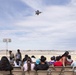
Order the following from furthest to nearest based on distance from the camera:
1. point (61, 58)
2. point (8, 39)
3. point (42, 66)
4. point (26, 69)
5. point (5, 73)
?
point (8, 39), point (61, 58), point (26, 69), point (42, 66), point (5, 73)

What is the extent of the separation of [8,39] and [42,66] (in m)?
20.4

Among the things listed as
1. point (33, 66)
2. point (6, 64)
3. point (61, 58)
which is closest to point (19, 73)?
point (6, 64)

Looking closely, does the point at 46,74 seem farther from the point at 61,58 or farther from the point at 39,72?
the point at 61,58

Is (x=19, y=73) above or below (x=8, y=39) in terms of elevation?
below

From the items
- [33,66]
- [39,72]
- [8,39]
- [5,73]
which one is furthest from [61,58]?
[8,39]

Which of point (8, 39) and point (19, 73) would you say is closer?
point (19, 73)

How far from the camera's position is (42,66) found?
1374cm

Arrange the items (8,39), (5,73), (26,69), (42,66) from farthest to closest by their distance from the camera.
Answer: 1. (8,39)
2. (26,69)
3. (42,66)
4. (5,73)

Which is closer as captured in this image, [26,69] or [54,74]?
[54,74]

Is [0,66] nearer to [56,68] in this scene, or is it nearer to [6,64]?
[6,64]

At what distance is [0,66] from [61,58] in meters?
3.97

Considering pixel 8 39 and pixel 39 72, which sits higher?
pixel 8 39

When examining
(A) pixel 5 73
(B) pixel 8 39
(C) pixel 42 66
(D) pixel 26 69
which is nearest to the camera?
(A) pixel 5 73

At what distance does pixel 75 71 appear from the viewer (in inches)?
544
